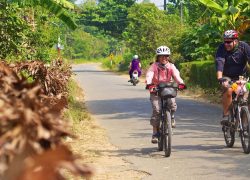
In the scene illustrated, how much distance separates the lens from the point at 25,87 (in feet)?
5.36

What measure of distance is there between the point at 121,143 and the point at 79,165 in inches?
334

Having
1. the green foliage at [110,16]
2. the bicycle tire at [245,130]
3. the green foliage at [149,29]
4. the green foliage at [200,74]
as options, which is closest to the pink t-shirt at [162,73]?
the bicycle tire at [245,130]

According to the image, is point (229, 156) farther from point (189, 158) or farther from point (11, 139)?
point (11, 139)

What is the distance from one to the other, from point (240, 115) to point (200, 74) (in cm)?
1454

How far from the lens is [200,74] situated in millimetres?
22766

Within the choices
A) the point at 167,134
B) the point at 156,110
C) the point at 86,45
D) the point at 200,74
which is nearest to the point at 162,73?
the point at 156,110

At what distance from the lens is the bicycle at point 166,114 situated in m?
8.14

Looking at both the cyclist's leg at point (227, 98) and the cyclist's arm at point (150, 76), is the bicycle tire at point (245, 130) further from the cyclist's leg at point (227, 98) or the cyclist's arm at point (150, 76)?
the cyclist's arm at point (150, 76)

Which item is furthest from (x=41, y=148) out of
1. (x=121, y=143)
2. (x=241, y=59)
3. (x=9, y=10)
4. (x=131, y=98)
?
(x=131, y=98)

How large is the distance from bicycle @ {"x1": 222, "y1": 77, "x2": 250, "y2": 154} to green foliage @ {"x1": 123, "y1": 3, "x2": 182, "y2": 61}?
33.7 m

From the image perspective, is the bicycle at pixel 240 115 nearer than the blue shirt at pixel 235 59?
Yes

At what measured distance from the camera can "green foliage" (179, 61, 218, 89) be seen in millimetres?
20552

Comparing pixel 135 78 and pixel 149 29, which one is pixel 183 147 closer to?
pixel 135 78

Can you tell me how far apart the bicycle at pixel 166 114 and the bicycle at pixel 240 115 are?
92cm
